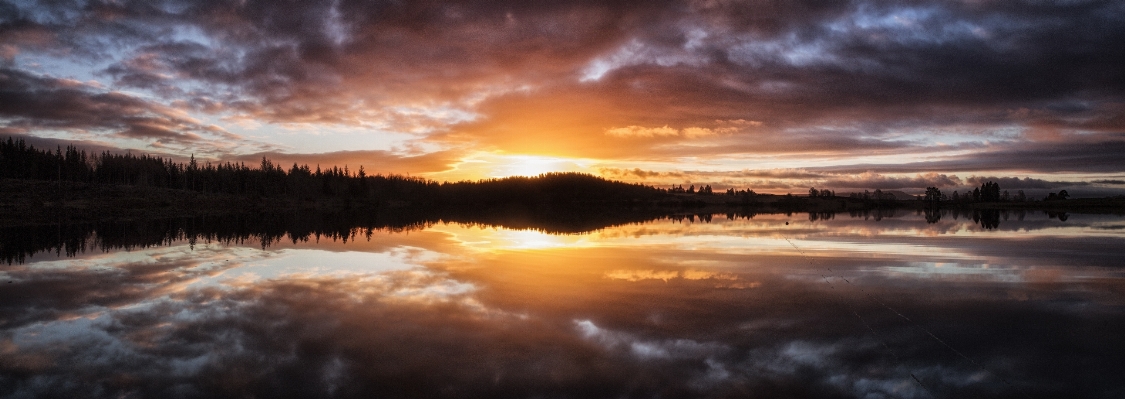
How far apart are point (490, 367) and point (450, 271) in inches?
425

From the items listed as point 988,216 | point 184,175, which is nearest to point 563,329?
point 988,216

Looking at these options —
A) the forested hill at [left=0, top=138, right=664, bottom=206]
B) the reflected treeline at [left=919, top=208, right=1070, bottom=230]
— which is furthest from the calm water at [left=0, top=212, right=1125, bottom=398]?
the forested hill at [left=0, top=138, right=664, bottom=206]

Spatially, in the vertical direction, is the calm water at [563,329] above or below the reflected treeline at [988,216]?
below

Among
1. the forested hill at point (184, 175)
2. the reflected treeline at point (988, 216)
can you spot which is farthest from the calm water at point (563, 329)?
the forested hill at point (184, 175)

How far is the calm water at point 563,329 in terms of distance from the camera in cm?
755

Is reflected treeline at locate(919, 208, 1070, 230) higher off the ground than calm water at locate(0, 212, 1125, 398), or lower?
higher

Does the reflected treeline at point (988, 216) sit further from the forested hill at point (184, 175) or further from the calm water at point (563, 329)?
the forested hill at point (184, 175)

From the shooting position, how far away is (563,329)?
10500 mm

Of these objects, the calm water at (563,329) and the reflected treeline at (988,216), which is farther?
the reflected treeline at (988,216)

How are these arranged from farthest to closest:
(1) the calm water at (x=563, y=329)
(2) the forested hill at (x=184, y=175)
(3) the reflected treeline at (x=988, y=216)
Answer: (2) the forested hill at (x=184, y=175) < (3) the reflected treeline at (x=988, y=216) < (1) the calm water at (x=563, y=329)

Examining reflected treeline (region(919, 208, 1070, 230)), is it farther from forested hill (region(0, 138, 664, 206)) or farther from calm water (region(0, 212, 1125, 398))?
forested hill (region(0, 138, 664, 206))

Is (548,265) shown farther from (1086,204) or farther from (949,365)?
(1086,204)

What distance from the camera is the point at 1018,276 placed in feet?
56.1

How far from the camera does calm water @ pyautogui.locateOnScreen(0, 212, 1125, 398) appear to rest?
24.8ft
